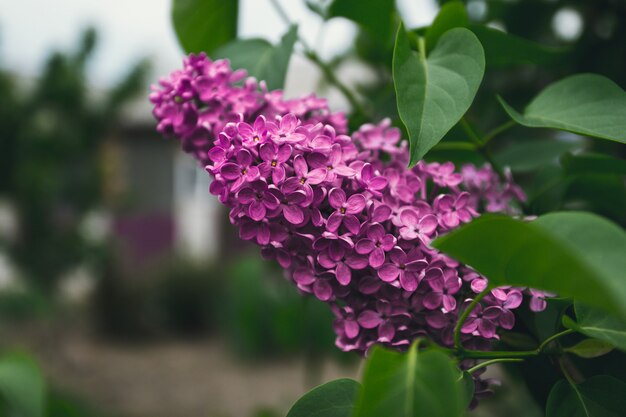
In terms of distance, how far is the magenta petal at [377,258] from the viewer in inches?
15.5

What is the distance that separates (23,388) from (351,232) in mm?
288

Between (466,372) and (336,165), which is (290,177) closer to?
(336,165)

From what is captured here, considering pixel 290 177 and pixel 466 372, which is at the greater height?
pixel 290 177

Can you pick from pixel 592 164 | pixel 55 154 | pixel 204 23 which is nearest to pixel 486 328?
pixel 592 164

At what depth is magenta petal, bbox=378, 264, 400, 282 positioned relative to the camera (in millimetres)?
397

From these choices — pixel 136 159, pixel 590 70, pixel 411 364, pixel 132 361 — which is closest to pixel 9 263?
pixel 132 361

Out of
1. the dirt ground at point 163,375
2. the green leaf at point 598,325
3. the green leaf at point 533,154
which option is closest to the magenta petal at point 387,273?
the green leaf at point 598,325

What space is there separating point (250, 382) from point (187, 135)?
4.10m

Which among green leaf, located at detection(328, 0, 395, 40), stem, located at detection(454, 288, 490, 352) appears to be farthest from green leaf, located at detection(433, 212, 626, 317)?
green leaf, located at detection(328, 0, 395, 40)

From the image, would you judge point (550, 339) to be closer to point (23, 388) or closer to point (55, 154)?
point (23, 388)

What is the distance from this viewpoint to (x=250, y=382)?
4.41 metres

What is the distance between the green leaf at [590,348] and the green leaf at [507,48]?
260 mm

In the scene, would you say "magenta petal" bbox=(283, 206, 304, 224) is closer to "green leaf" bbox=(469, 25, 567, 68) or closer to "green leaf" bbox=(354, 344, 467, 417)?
"green leaf" bbox=(354, 344, 467, 417)

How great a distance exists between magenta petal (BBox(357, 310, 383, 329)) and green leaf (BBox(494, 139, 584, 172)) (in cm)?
33
